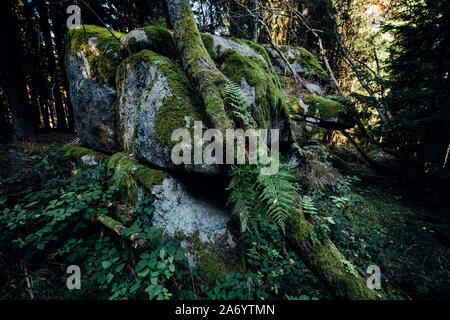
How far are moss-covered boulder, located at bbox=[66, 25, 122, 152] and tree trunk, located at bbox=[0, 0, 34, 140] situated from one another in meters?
4.64

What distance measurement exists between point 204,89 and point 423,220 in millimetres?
6418

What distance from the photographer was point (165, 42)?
3.71 meters

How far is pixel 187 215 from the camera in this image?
2.64 m

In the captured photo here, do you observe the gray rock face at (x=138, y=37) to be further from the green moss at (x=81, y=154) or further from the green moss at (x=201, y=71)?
the green moss at (x=81, y=154)

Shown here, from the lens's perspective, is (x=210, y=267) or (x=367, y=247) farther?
(x=367, y=247)

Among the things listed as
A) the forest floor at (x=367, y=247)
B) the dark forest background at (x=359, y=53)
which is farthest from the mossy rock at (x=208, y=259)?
the dark forest background at (x=359, y=53)

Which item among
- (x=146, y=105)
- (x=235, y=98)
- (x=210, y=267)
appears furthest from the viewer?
(x=146, y=105)

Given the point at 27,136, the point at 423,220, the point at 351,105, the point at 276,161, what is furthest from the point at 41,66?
the point at 423,220

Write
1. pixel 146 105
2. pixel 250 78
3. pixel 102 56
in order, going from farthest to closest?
pixel 102 56 < pixel 250 78 < pixel 146 105

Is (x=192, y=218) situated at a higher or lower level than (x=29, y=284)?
higher

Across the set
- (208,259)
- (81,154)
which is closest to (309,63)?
(208,259)

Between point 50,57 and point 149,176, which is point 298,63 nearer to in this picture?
point 149,176

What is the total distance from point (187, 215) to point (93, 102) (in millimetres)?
3617

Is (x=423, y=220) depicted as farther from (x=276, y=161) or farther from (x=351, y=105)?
(x=276, y=161)
